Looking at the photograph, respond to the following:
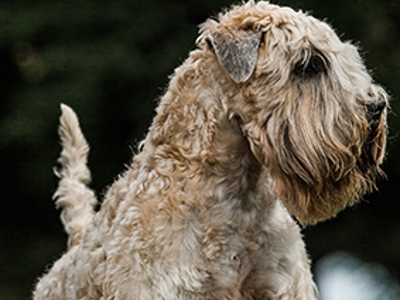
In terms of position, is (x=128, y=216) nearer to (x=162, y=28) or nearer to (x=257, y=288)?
(x=257, y=288)

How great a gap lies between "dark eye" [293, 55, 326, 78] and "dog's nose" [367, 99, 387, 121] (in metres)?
0.23

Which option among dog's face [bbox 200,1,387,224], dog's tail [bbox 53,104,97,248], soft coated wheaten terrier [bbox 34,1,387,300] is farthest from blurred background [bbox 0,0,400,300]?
dog's face [bbox 200,1,387,224]

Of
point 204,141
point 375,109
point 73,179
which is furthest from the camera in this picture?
point 73,179

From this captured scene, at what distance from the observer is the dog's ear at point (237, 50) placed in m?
2.91

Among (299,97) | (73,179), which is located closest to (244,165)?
(299,97)

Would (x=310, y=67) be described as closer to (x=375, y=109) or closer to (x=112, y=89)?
(x=375, y=109)

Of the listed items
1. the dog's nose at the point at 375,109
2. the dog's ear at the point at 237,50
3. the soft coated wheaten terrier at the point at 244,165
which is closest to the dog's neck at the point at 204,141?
the soft coated wheaten terrier at the point at 244,165

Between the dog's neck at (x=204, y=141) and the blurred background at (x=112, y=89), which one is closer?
the dog's neck at (x=204, y=141)

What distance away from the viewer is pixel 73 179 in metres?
4.46

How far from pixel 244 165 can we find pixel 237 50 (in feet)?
1.58

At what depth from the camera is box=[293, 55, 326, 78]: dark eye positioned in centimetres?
293

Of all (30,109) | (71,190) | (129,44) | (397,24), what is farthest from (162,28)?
(71,190)

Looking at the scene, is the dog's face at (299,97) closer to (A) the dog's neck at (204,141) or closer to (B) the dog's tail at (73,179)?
(A) the dog's neck at (204,141)

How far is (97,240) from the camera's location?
3.26 meters
